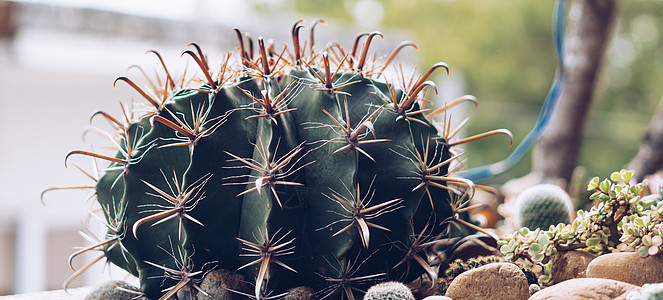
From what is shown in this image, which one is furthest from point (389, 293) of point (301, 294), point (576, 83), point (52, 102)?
point (52, 102)

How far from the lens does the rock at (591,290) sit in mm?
946

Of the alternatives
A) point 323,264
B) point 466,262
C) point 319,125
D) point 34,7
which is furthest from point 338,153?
point 34,7

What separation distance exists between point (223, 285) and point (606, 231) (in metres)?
0.78

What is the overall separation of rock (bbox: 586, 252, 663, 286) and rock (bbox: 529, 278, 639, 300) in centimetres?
14

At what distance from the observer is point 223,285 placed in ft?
3.76

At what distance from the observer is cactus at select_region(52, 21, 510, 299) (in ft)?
3.69

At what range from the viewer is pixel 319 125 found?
1.18m

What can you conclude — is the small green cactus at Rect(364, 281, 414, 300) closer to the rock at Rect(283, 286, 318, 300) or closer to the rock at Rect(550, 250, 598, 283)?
the rock at Rect(283, 286, 318, 300)

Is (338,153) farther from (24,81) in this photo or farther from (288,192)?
(24,81)

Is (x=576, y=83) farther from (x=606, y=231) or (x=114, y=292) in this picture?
(x=114, y=292)

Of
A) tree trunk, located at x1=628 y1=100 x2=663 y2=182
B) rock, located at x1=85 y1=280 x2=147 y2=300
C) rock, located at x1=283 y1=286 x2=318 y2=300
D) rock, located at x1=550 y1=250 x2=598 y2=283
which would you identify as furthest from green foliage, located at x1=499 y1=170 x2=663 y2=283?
tree trunk, located at x1=628 y1=100 x2=663 y2=182

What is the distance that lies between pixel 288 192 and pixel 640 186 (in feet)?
2.29

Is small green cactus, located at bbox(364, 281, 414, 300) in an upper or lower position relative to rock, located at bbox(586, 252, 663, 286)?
lower

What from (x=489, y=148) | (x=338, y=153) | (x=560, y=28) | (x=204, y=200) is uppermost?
(x=560, y=28)
